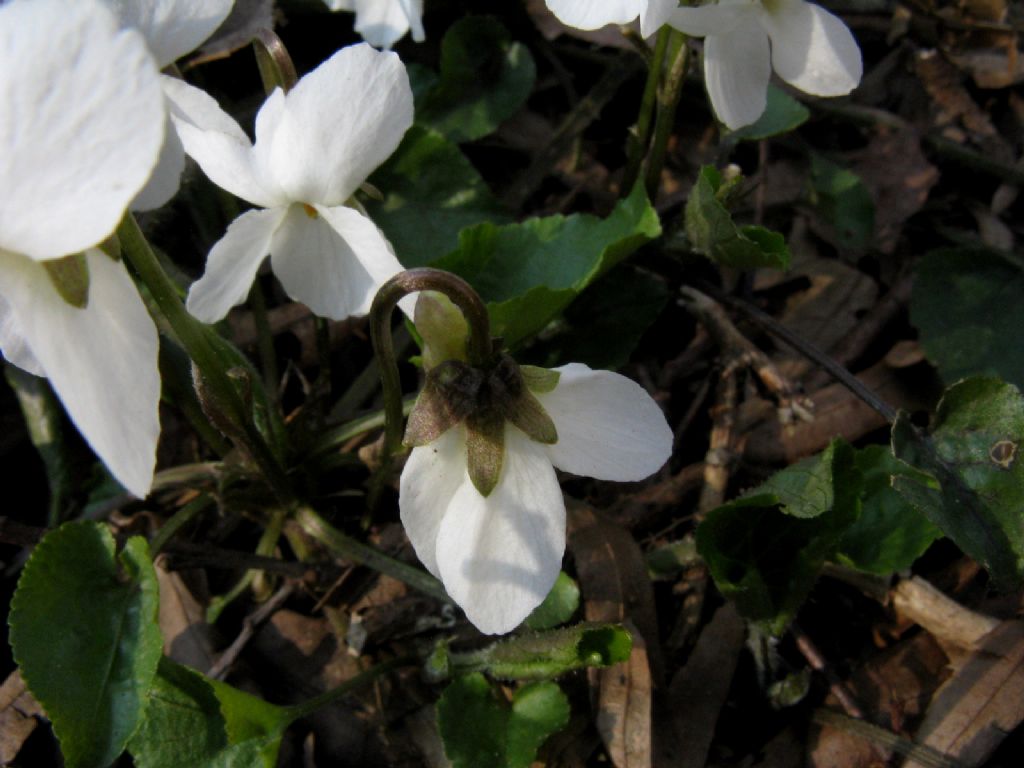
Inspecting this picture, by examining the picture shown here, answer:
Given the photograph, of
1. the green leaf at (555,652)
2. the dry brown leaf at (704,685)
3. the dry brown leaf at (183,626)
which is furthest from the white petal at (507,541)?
the dry brown leaf at (183,626)

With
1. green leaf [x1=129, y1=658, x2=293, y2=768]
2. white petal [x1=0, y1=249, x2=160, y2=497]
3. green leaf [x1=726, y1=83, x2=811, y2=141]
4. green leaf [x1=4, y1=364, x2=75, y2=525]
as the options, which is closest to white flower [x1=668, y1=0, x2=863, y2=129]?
green leaf [x1=726, y1=83, x2=811, y2=141]

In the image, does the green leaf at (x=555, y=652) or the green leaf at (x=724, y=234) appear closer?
the green leaf at (x=555, y=652)

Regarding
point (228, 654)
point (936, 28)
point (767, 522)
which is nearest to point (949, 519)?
point (767, 522)

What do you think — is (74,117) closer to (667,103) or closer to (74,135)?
(74,135)

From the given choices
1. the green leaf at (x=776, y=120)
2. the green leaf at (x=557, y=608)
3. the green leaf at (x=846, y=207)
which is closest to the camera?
the green leaf at (x=557, y=608)

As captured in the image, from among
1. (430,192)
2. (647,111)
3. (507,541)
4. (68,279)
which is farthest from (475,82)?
(68,279)

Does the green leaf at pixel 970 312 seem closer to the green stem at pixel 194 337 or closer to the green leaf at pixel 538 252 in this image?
the green leaf at pixel 538 252
